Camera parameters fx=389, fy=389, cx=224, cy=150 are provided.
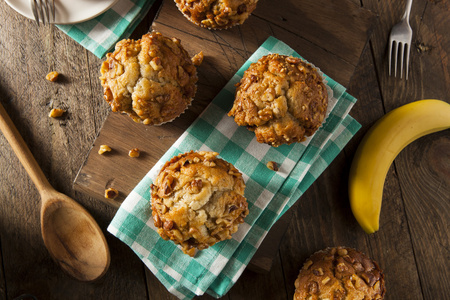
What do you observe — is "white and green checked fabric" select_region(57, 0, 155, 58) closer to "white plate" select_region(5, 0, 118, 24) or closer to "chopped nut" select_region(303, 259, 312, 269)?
"white plate" select_region(5, 0, 118, 24)

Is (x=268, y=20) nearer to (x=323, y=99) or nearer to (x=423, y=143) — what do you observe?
(x=323, y=99)

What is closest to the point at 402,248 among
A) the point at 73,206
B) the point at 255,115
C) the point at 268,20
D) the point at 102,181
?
the point at 255,115

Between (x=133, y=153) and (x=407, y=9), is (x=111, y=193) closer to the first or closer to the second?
(x=133, y=153)

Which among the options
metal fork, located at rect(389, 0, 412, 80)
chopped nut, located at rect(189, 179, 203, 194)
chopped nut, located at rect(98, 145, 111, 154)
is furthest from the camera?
metal fork, located at rect(389, 0, 412, 80)

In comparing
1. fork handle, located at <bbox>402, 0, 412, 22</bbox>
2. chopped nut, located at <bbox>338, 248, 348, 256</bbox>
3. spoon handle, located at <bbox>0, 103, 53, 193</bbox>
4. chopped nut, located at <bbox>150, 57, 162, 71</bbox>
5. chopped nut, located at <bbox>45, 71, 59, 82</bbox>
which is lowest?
spoon handle, located at <bbox>0, 103, 53, 193</bbox>

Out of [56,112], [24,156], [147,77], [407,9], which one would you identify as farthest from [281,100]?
[24,156]

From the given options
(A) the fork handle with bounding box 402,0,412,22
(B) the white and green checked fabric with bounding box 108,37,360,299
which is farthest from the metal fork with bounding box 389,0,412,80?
(B) the white and green checked fabric with bounding box 108,37,360,299

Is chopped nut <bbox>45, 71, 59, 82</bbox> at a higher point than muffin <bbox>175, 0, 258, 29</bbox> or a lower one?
lower

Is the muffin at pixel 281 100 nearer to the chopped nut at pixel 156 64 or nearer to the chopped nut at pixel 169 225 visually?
the chopped nut at pixel 156 64
